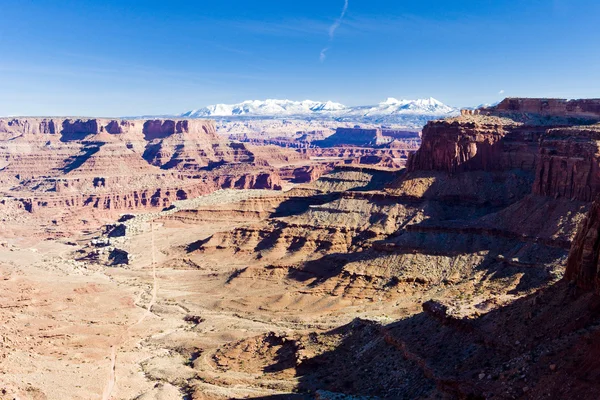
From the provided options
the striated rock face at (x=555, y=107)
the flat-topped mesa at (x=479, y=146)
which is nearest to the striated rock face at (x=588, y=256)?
the flat-topped mesa at (x=479, y=146)

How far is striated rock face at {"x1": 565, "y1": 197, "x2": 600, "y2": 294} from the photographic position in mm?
35625

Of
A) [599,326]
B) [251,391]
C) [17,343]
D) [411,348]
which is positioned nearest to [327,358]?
[251,391]

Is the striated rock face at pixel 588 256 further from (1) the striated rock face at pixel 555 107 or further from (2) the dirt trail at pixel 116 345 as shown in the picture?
(1) the striated rock face at pixel 555 107

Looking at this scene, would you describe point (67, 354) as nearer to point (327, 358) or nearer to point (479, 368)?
point (327, 358)

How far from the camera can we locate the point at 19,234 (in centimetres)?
16550

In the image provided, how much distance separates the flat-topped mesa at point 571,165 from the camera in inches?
2943

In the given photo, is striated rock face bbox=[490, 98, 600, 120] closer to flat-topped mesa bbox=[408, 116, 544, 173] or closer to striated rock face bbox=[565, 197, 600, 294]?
flat-topped mesa bbox=[408, 116, 544, 173]

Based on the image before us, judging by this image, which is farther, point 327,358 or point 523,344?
point 327,358

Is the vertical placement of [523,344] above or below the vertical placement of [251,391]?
above

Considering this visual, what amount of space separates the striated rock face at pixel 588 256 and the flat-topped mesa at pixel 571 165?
38910 mm

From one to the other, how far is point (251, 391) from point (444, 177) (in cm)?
6879

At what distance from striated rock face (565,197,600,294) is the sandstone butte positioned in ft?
0.53

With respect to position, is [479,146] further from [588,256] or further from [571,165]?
[588,256]

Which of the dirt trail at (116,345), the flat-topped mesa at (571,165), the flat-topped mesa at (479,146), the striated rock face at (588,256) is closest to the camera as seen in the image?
the striated rock face at (588,256)
